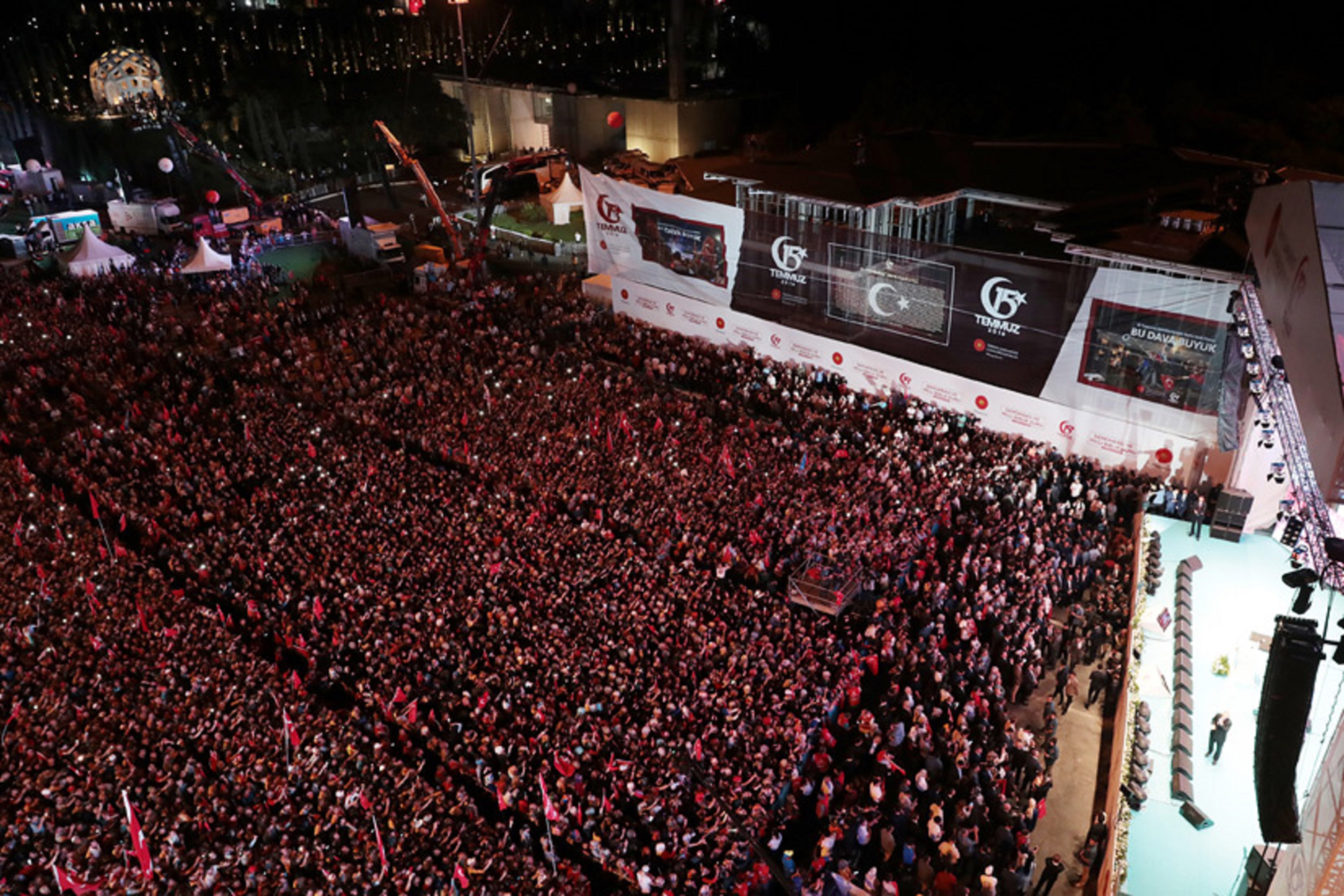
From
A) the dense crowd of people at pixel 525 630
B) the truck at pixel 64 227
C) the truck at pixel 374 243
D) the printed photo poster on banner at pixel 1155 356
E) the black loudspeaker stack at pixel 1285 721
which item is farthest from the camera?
the truck at pixel 64 227

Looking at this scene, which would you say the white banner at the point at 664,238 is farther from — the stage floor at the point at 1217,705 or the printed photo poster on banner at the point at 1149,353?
the stage floor at the point at 1217,705

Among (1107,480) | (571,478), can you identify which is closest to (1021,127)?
(1107,480)

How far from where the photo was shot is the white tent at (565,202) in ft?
110

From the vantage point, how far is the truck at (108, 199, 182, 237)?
35156 mm

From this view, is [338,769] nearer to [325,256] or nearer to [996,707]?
[996,707]

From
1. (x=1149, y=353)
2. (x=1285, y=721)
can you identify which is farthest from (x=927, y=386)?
(x=1285, y=721)

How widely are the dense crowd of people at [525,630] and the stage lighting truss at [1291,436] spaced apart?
324 centimetres

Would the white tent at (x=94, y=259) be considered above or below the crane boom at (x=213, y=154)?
below

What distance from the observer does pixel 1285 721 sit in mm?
7488

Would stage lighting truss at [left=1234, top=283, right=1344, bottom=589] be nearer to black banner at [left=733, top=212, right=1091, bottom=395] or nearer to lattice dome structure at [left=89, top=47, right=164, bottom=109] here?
black banner at [left=733, top=212, right=1091, bottom=395]

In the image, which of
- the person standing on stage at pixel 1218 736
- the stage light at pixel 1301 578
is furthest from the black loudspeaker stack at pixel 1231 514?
the stage light at pixel 1301 578

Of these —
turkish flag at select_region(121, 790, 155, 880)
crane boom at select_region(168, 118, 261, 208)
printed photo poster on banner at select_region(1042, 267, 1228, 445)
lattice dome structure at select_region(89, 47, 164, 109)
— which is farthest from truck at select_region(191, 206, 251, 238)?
printed photo poster on banner at select_region(1042, 267, 1228, 445)

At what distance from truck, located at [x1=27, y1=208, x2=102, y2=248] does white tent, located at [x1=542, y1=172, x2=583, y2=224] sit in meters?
16.7

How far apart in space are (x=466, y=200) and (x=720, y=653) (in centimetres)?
3119
